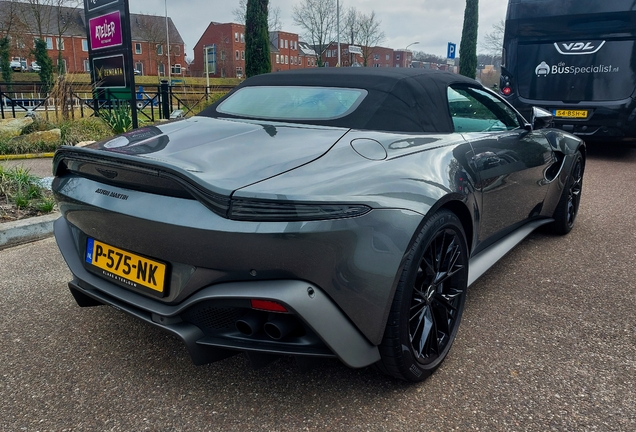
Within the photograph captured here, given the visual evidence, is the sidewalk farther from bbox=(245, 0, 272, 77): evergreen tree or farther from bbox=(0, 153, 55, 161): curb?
bbox=(245, 0, 272, 77): evergreen tree

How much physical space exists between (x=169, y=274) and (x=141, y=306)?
0.67 feet

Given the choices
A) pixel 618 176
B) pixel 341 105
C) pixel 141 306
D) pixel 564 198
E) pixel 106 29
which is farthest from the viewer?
pixel 106 29

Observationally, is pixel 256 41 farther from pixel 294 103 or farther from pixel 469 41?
pixel 294 103

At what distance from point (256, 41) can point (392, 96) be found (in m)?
14.3

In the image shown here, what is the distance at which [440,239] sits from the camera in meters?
2.31

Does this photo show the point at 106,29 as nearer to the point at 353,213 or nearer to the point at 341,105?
the point at 341,105

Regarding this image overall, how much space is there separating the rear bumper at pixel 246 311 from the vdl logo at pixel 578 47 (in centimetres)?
857

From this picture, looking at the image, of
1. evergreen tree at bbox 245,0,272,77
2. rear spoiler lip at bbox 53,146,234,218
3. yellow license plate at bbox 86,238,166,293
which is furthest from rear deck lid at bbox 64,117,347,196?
evergreen tree at bbox 245,0,272,77

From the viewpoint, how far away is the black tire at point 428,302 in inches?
79.5

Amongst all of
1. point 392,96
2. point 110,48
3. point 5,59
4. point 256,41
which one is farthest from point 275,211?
point 5,59

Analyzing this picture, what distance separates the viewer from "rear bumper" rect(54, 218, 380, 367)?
70.5 inches

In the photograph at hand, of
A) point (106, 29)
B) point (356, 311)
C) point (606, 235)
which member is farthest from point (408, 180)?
point (106, 29)

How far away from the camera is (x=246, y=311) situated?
6.22ft

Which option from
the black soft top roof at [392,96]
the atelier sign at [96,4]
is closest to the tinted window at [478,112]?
the black soft top roof at [392,96]
